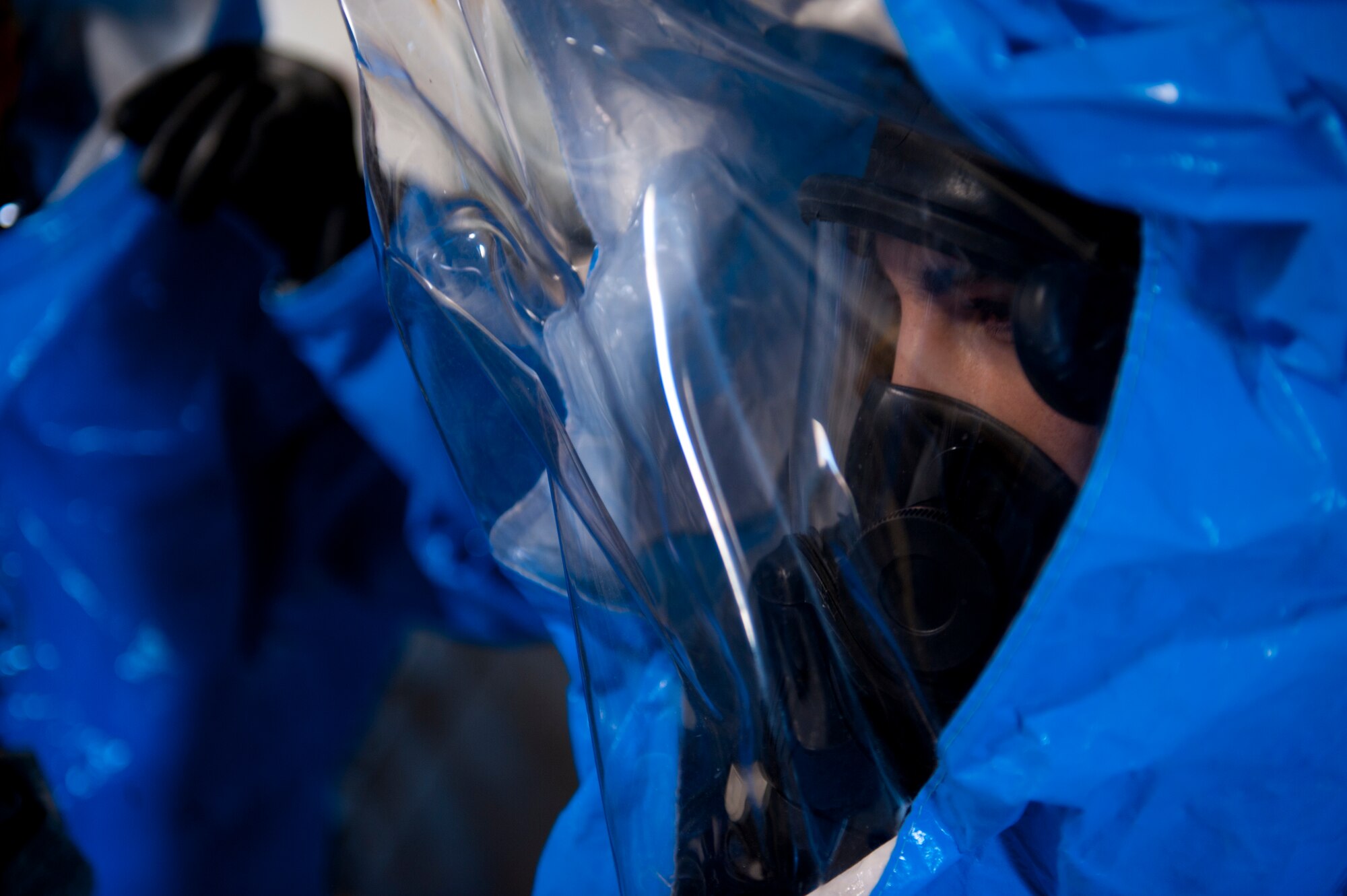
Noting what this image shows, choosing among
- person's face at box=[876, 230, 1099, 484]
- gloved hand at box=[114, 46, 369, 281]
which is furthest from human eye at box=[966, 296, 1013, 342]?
gloved hand at box=[114, 46, 369, 281]

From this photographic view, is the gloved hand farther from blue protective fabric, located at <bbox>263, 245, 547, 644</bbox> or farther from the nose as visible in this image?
the nose

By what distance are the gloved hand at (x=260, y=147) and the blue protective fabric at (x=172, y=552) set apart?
0.13 feet

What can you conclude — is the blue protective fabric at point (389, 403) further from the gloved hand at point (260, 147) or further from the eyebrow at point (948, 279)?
the eyebrow at point (948, 279)

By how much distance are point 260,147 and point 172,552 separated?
414 millimetres

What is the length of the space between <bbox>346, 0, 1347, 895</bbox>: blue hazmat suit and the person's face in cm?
7

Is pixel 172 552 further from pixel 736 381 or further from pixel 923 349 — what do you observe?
pixel 923 349

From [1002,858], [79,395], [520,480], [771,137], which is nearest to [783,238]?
[771,137]

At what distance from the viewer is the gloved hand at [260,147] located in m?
0.82

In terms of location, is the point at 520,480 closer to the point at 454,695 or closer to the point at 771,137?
the point at 771,137

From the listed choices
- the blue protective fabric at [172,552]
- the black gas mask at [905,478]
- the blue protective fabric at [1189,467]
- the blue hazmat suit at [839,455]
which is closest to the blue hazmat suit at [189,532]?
the blue protective fabric at [172,552]

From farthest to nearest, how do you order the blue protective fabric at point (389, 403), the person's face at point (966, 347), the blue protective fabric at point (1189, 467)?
the blue protective fabric at point (389, 403)
the person's face at point (966, 347)
the blue protective fabric at point (1189, 467)

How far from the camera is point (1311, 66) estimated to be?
0.29 meters

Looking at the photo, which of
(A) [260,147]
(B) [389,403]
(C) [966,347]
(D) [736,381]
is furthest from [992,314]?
(A) [260,147]

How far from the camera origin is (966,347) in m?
0.43
